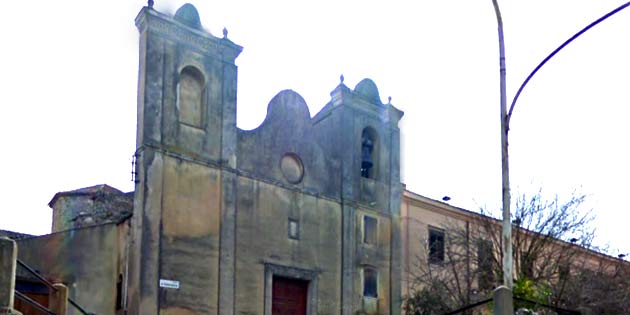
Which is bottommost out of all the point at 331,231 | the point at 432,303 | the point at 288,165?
the point at 432,303

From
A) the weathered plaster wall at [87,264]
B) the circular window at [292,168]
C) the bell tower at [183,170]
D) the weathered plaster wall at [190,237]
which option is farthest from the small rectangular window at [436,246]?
the weathered plaster wall at [87,264]

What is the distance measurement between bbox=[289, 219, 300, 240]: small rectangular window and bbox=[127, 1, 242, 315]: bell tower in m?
2.33

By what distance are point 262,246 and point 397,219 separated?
6.08 m

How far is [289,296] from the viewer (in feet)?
78.6

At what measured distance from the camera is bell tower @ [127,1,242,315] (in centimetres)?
2062

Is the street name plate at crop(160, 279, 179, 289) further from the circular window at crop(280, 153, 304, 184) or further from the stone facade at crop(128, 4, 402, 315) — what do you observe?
the circular window at crop(280, 153, 304, 184)

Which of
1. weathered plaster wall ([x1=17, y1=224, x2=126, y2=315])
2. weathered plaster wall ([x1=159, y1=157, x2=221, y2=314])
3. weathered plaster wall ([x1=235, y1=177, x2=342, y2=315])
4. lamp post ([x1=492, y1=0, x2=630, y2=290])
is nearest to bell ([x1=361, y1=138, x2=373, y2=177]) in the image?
weathered plaster wall ([x1=235, y1=177, x2=342, y2=315])

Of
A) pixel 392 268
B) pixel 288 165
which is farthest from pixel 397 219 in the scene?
pixel 288 165

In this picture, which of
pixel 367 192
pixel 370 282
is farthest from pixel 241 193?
pixel 370 282

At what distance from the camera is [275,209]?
2380cm

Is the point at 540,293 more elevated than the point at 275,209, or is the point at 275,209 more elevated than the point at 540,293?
the point at 275,209

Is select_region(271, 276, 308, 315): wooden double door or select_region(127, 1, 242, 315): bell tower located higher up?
select_region(127, 1, 242, 315): bell tower

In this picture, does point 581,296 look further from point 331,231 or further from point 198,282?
point 198,282

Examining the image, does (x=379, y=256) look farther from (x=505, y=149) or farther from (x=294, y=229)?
(x=505, y=149)
